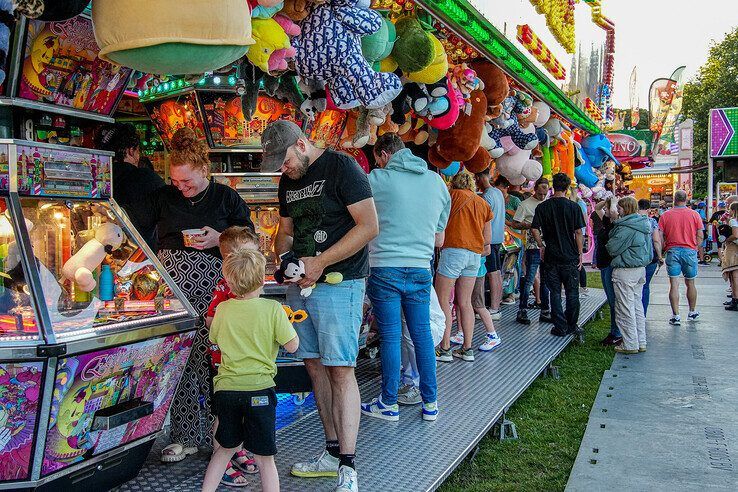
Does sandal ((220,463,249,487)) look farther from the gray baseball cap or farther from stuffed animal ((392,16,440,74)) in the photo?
stuffed animal ((392,16,440,74))

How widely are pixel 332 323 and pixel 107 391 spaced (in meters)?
1.03

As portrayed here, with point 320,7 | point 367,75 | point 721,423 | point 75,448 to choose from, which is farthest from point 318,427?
point 721,423

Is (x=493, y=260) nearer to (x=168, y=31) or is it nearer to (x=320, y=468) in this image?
(x=320, y=468)

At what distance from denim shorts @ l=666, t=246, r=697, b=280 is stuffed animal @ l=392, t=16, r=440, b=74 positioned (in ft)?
19.8

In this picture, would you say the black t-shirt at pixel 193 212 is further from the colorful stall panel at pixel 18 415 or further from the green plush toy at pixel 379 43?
the green plush toy at pixel 379 43

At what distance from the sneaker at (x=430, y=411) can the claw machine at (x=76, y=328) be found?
1835mm

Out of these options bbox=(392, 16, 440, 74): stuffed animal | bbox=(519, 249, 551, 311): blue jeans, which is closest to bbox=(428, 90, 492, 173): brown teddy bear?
bbox=(392, 16, 440, 74): stuffed animal

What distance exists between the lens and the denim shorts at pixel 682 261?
9.51 meters

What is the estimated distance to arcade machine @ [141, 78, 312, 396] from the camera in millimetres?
5016

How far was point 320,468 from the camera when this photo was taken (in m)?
3.54

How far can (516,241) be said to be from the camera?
9.53 meters

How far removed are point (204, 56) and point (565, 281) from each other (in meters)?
6.20

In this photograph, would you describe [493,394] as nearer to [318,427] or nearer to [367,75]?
[318,427]

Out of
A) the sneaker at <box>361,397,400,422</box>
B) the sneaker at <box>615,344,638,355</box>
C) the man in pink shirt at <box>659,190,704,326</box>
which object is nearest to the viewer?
the sneaker at <box>361,397,400,422</box>
